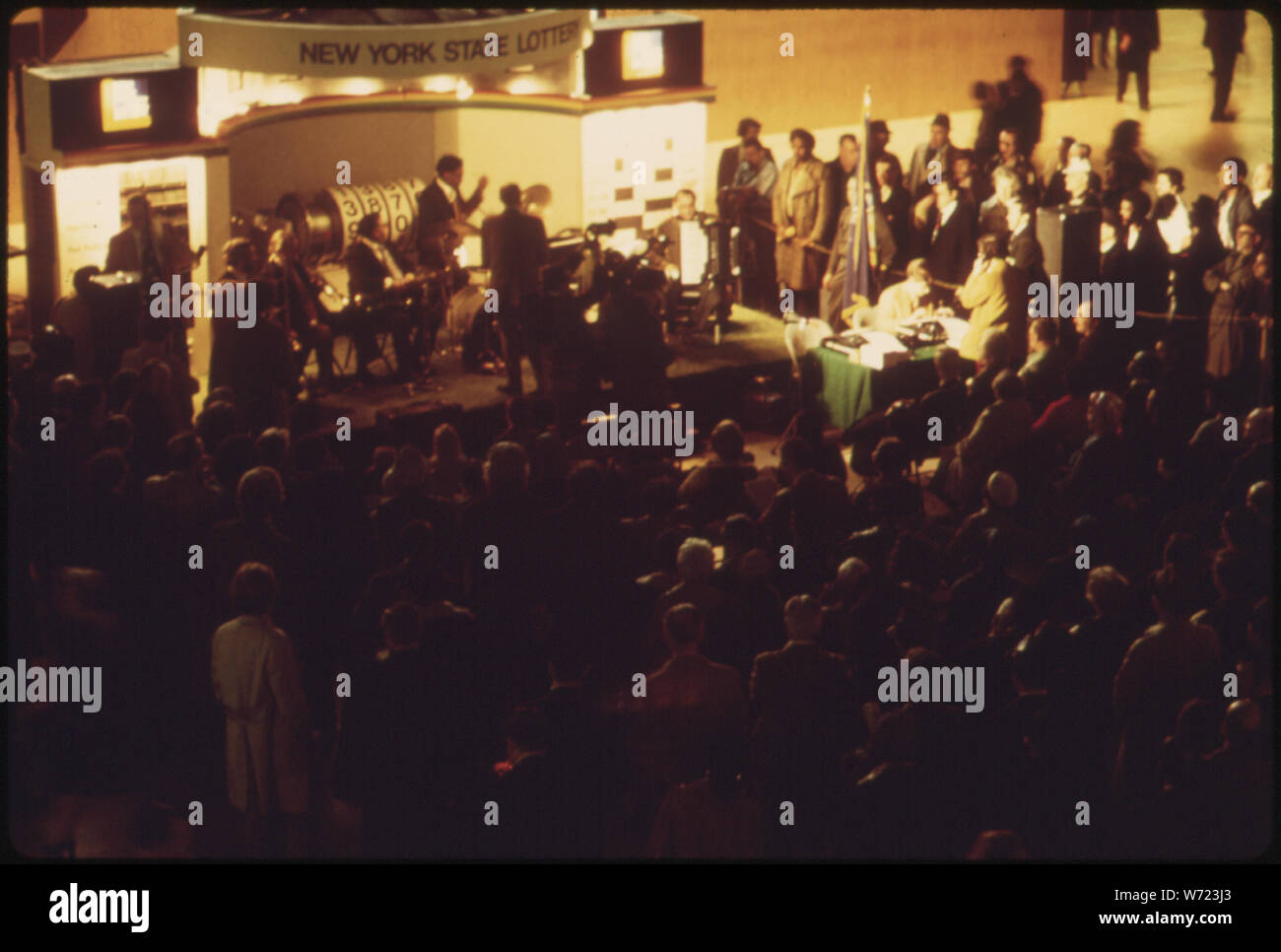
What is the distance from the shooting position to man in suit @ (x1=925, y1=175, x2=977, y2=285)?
13.1 m

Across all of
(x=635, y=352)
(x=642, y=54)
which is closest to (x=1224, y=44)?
(x=642, y=54)

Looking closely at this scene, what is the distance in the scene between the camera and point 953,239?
515 inches

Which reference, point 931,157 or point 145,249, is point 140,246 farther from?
point 931,157

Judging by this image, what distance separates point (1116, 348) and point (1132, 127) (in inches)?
189

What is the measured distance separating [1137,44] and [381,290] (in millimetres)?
6758

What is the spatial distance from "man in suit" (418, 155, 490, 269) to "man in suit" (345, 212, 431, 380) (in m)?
0.35

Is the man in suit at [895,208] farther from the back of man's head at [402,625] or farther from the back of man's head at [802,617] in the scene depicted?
the back of man's head at [402,625]

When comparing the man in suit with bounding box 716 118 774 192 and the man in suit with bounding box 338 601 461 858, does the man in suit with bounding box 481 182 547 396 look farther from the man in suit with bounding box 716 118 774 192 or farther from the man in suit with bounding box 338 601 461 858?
the man in suit with bounding box 338 601 461 858

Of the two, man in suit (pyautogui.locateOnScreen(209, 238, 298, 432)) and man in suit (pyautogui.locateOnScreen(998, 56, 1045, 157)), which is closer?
man in suit (pyautogui.locateOnScreen(209, 238, 298, 432))

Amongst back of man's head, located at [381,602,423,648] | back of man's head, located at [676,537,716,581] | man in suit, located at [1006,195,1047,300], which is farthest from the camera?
man in suit, located at [1006,195,1047,300]

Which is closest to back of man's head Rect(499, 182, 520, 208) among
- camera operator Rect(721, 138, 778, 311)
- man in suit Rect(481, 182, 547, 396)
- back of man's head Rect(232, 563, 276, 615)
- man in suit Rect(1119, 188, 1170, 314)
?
man in suit Rect(481, 182, 547, 396)

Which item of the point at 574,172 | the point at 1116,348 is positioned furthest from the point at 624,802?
the point at 574,172

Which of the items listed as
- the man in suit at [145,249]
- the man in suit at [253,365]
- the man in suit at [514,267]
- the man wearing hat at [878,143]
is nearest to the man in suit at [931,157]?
the man wearing hat at [878,143]

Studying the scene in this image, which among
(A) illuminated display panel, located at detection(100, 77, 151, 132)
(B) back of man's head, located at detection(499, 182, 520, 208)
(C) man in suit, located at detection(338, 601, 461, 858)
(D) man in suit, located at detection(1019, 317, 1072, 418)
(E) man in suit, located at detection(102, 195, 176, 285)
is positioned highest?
(A) illuminated display panel, located at detection(100, 77, 151, 132)
